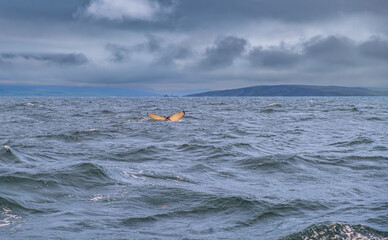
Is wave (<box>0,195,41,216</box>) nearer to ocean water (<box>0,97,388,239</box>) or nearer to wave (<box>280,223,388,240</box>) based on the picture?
ocean water (<box>0,97,388,239</box>)

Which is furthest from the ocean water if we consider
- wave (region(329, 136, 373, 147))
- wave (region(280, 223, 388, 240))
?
wave (region(329, 136, 373, 147))

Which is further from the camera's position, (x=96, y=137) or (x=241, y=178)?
(x=96, y=137)

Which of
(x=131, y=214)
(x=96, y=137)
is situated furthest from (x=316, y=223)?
(x=96, y=137)

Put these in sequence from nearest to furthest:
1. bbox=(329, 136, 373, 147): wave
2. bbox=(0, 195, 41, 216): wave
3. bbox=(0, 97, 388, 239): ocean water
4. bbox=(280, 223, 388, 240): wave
Answer: bbox=(280, 223, 388, 240): wave, bbox=(0, 97, 388, 239): ocean water, bbox=(0, 195, 41, 216): wave, bbox=(329, 136, 373, 147): wave

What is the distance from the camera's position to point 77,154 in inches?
478

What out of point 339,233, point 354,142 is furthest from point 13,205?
point 354,142

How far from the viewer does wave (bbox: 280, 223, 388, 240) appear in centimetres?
473

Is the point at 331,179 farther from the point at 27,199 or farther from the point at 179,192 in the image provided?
the point at 27,199

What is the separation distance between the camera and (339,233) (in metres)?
4.82

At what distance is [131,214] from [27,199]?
204 cm

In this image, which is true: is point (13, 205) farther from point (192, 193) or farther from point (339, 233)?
point (339, 233)

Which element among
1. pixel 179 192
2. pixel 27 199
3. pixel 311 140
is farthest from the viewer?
pixel 311 140

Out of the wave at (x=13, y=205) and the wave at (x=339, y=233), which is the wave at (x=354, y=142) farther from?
the wave at (x=13, y=205)

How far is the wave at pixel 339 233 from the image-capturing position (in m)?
4.73
